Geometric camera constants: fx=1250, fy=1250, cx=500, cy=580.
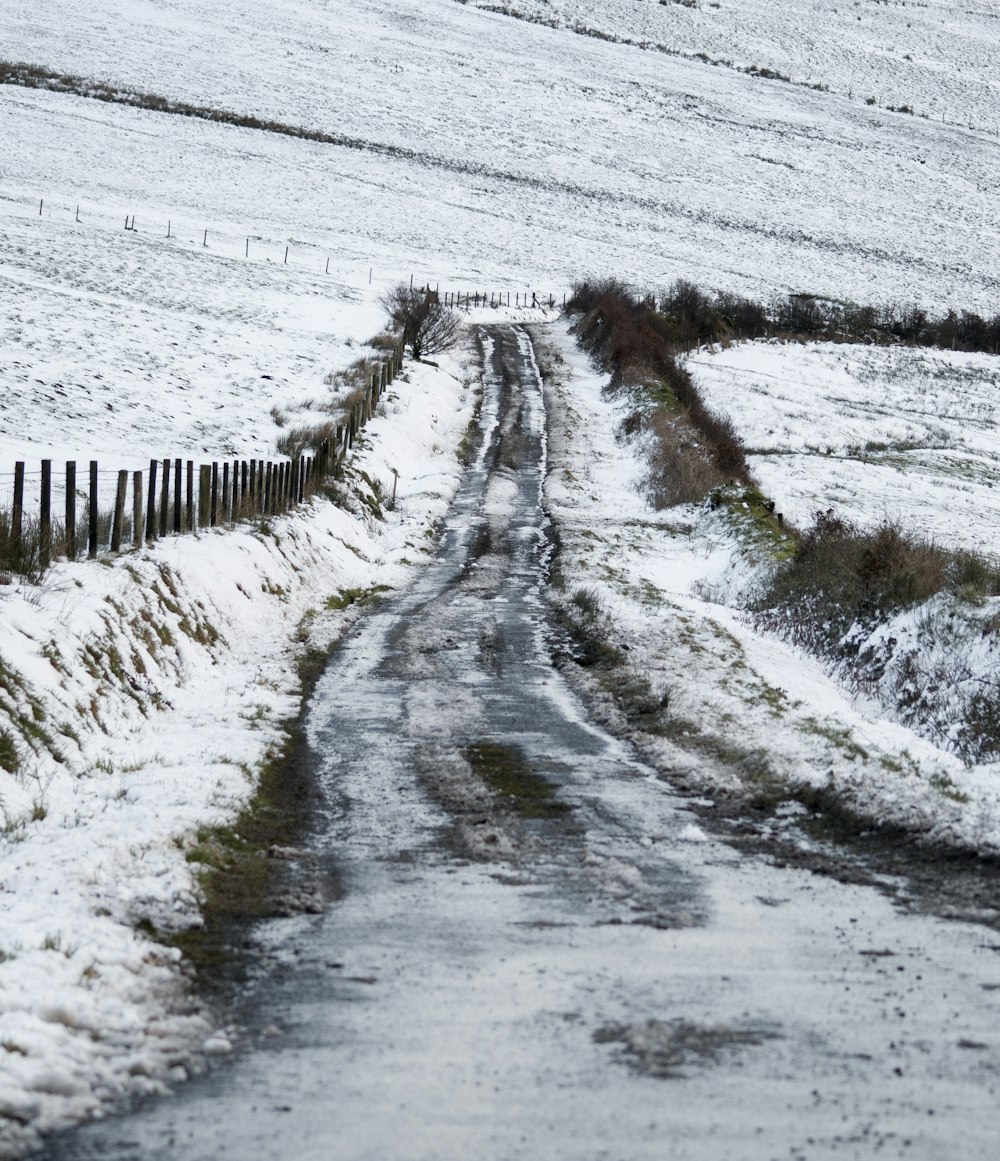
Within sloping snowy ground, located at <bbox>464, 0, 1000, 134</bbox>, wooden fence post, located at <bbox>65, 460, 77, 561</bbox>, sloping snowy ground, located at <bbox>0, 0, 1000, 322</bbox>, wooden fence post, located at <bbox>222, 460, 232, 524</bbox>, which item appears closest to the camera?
wooden fence post, located at <bbox>65, 460, 77, 561</bbox>

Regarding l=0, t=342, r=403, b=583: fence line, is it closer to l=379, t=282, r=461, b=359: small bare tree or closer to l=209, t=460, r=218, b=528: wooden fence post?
l=209, t=460, r=218, b=528: wooden fence post

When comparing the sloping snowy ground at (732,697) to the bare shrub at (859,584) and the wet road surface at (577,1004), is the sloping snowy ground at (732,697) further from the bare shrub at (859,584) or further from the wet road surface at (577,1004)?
the wet road surface at (577,1004)

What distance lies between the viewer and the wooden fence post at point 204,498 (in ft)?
52.2

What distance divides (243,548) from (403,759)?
22.8ft

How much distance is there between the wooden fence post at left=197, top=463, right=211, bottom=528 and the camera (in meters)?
15.9

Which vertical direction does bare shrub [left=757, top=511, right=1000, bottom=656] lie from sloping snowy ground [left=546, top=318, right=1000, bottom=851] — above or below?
above

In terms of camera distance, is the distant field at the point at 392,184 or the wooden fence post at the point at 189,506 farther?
the distant field at the point at 392,184

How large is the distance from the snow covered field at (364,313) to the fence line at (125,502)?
1.55 ft

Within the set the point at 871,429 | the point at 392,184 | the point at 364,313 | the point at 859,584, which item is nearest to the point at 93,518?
the point at 859,584

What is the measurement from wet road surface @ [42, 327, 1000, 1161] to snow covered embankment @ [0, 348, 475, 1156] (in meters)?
0.42

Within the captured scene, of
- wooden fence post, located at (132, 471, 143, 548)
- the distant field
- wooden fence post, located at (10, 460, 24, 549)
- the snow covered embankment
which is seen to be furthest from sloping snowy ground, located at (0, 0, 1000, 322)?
wooden fence post, located at (10, 460, 24, 549)

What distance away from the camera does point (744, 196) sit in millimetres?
84500

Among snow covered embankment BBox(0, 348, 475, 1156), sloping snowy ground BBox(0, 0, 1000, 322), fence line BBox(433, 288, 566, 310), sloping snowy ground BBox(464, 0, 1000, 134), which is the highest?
sloping snowy ground BBox(464, 0, 1000, 134)

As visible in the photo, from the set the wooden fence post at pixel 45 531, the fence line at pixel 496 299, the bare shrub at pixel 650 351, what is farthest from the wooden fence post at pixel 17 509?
the fence line at pixel 496 299
